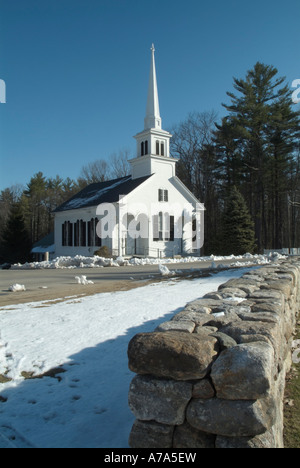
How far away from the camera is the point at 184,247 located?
29.6 metres

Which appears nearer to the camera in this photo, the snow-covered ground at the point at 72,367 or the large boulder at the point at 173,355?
the large boulder at the point at 173,355

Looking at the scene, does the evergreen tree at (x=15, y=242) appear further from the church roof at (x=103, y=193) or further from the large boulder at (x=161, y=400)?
the large boulder at (x=161, y=400)

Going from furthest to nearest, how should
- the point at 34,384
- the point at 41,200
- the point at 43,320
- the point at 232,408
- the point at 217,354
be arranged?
the point at 41,200 < the point at 43,320 < the point at 34,384 < the point at 217,354 < the point at 232,408

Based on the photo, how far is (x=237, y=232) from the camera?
27.6 meters

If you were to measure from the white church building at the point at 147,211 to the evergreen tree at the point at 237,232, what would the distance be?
317cm

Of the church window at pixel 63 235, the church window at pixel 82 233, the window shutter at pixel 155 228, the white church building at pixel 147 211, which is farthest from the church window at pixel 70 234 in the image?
the window shutter at pixel 155 228

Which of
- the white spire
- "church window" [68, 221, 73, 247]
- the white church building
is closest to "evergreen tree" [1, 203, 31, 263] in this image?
"church window" [68, 221, 73, 247]

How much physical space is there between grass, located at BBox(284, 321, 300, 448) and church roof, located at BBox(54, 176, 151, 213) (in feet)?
74.2

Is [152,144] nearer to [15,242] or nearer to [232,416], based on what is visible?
[15,242]

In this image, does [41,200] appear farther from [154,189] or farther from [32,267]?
[32,267]

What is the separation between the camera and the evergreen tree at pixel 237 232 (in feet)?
89.9

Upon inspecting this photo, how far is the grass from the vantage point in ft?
10.1

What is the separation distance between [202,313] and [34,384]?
6.56ft

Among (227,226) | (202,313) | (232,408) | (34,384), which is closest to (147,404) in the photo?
(232,408)
